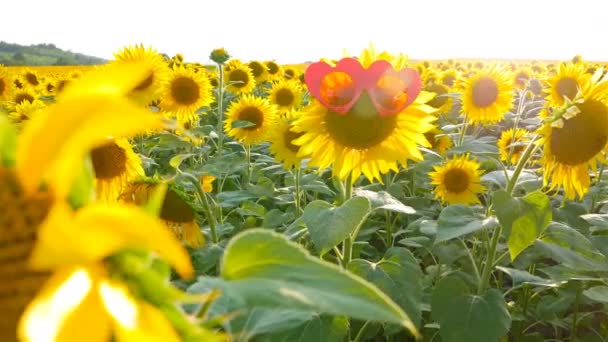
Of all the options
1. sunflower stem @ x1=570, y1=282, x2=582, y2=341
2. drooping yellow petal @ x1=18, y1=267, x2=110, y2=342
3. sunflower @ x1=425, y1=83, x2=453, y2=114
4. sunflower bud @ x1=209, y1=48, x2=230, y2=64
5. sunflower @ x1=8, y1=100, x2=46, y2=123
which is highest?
drooping yellow petal @ x1=18, y1=267, x2=110, y2=342

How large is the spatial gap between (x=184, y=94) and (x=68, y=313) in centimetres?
A: 414

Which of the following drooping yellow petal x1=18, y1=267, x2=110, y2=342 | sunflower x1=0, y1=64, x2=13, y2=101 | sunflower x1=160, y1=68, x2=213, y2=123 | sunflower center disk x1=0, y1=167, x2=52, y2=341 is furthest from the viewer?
sunflower x1=0, y1=64, x2=13, y2=101

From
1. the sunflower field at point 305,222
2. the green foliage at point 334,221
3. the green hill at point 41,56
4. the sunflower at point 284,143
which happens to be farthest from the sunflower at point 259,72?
the green hill at point 41,56

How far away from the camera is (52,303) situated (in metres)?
0.33

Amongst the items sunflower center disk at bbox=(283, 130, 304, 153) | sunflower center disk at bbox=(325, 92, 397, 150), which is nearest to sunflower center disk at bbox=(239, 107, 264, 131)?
sunflower center disk at bbox=(283, 130, 304, 153)

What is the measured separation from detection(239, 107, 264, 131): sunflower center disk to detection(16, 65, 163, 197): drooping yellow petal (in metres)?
3.82

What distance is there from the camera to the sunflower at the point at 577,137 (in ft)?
6.40

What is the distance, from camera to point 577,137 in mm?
2043

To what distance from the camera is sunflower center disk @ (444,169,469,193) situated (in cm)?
329

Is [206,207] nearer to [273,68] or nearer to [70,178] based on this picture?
[70,178]

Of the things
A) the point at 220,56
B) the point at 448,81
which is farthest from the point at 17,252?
the point at 448,81

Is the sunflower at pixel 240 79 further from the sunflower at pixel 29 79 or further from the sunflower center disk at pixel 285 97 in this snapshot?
the sunflower at pixel 29 79

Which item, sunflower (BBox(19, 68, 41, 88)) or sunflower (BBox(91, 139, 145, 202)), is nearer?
sunflower (BBox(91, 139, 145, 202))

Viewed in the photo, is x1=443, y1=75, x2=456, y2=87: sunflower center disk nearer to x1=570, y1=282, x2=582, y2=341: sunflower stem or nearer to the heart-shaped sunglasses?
x1=570, y1=282, x2=582, y2=341: sunflower stem
